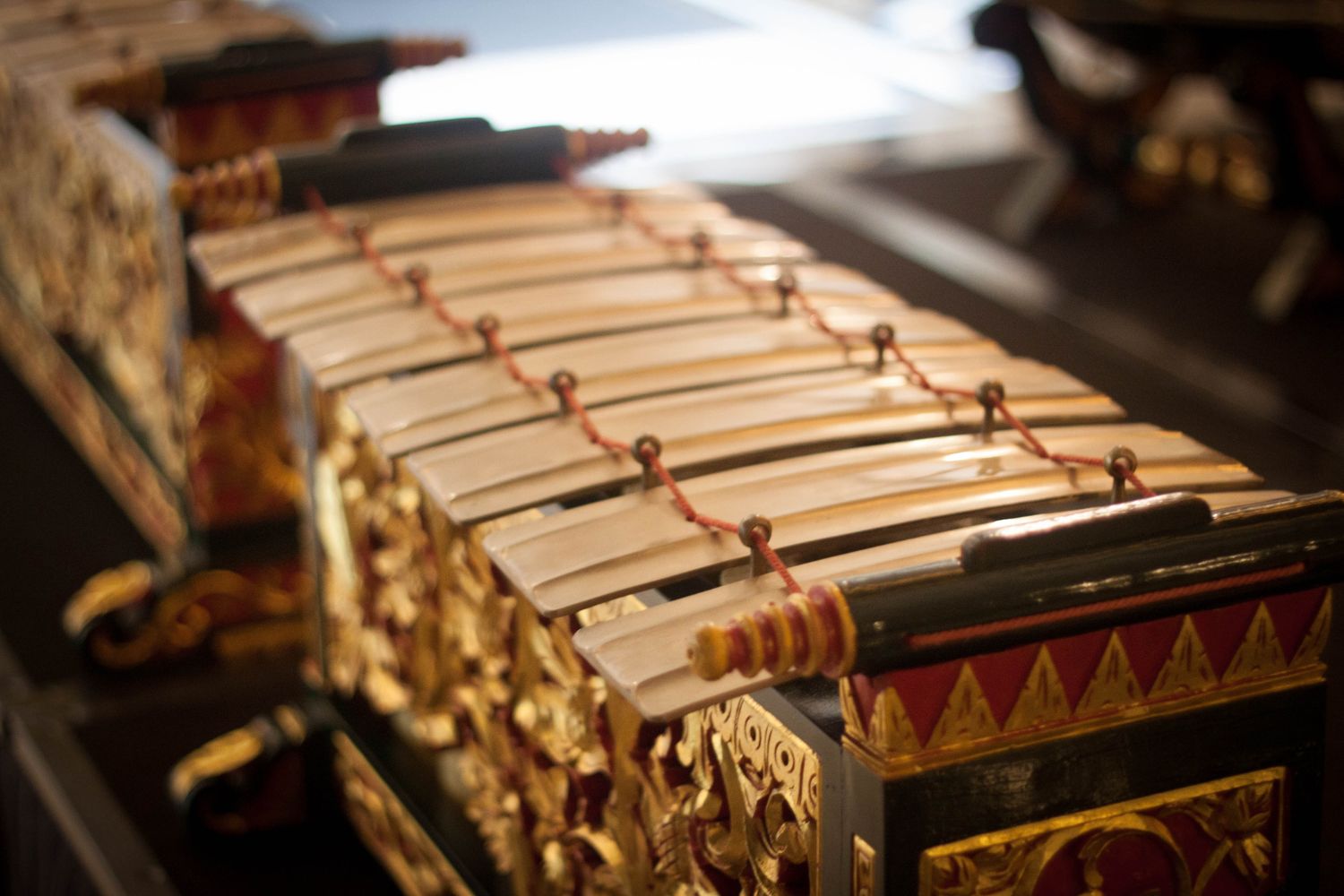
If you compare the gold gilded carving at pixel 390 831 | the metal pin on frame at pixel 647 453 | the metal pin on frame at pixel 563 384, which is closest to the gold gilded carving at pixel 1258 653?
the metal pin on frame at pixel 647 453

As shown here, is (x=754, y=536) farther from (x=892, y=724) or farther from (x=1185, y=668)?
(x=1185, y=668)

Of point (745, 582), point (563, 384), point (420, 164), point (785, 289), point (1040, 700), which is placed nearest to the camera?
point (1040, 700)

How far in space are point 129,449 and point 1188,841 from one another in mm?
2537

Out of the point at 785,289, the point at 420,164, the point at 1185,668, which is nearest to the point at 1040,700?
the point at 1185,668

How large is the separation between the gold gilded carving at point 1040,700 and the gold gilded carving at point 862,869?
13 cm

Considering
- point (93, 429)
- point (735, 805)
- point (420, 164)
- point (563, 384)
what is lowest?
point (93, 429)

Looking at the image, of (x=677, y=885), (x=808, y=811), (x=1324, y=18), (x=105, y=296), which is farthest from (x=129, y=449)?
(x=1324, y=18)

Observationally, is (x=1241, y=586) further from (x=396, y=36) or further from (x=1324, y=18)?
(x=1324, y=18)

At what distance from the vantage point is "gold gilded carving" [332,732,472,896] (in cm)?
211

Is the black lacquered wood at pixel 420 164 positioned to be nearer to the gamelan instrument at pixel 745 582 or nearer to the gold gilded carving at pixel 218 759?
the gamelan instrument at pixel 745 582

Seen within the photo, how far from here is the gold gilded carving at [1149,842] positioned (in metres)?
1.25

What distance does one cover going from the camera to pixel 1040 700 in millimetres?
1257

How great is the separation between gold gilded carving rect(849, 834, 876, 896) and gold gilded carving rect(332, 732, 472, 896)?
2.75 feet

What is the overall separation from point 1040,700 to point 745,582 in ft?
0.83
